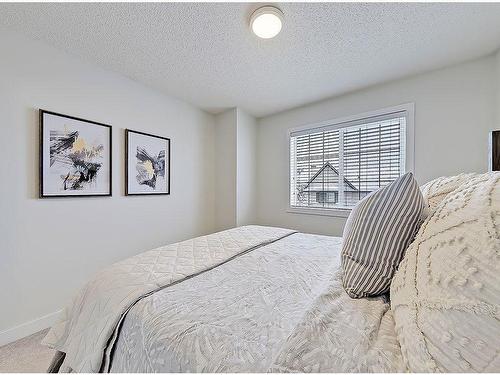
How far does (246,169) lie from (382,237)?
2618 mm

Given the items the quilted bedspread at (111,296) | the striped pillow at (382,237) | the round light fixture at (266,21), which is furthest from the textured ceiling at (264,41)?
the quilted bedspread at (111,296)

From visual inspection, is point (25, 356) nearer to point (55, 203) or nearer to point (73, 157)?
point (55, 203)

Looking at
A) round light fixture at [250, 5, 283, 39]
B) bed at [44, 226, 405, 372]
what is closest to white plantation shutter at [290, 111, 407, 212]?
round light fixture at [250, 5, 283, 39]

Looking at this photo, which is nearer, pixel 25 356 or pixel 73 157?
pixel 25 356

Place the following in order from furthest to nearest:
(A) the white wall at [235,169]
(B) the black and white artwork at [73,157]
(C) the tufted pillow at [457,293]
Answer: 1. (A) the white wall at [235,169]
2. (B) the black and white artwork at [73,157]
3. (C) the tufted pillow at [457,293]

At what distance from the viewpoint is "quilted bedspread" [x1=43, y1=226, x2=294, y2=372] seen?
0.82 metres

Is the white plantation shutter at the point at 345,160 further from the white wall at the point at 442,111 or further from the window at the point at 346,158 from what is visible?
the white wall at the point at 442,111

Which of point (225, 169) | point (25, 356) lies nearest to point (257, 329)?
point (25, 356)

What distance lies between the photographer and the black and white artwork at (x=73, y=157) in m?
1.83

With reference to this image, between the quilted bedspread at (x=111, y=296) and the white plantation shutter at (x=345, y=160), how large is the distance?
1.91 m

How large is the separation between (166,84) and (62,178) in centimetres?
141

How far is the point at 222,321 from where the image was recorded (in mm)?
718

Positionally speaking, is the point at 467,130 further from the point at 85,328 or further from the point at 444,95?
the point at 85,328

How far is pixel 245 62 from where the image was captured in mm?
2049
